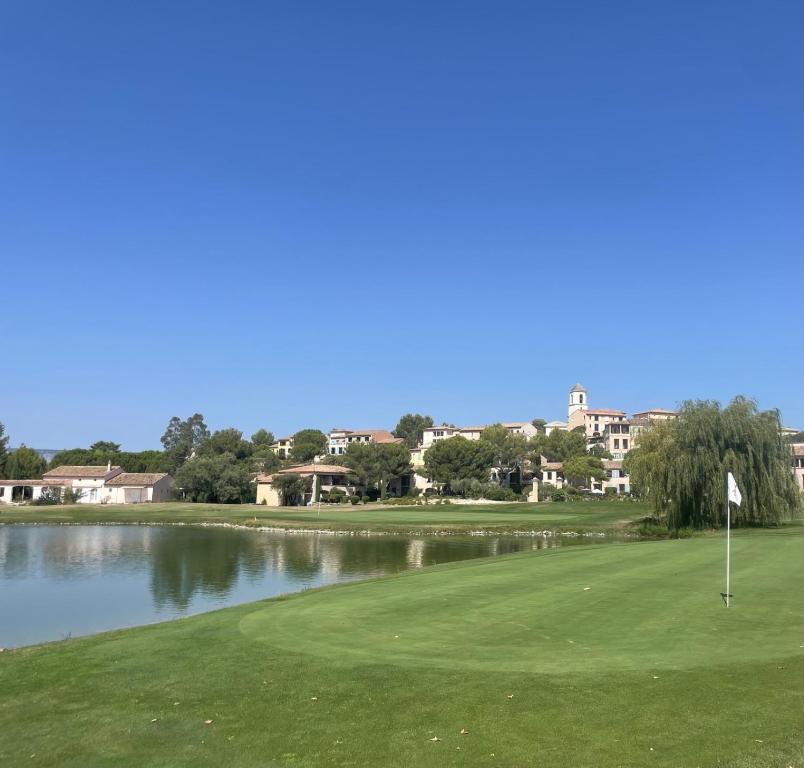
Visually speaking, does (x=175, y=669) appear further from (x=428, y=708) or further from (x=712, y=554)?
(x=712, y=554)

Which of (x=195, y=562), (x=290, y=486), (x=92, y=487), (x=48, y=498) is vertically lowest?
(x=195, y=562)

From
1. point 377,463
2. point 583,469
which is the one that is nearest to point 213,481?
point 377,463

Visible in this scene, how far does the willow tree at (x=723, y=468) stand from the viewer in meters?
43.0

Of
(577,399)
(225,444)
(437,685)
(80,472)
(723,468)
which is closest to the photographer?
(437,685)

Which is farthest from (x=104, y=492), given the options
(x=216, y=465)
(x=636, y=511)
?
(x=636, y=511)

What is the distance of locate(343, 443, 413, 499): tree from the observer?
348ft

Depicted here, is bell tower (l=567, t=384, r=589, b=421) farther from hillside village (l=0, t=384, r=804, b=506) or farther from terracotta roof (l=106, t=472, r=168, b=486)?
terracotta roof (l=106, t=472, r=168, b=486)

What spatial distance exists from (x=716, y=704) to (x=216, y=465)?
100050mm

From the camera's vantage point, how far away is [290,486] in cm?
9781

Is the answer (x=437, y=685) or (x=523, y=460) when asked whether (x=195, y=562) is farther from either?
(x=523, y=460)

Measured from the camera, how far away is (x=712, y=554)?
2572 cm

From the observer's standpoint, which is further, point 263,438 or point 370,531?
point 263,438

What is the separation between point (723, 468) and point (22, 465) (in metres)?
109

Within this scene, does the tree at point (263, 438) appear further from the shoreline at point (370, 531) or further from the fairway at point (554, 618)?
the fairway at point (554, 618)
